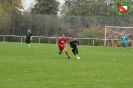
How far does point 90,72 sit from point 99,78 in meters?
2.28

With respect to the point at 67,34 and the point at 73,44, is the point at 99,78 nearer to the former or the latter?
the point at 73,44

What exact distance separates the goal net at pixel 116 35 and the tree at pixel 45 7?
22.6 meters

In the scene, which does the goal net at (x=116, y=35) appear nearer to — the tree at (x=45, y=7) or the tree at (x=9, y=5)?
the tree at (x=9, y=5)

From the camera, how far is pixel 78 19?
57938 millimetres

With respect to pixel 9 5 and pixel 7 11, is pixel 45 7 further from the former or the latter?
pixel 7 11

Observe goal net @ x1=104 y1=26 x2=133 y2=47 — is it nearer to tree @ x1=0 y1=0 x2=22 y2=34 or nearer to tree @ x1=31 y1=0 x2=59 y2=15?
tree @ x1=0 y1=0 x2=22 y2=34

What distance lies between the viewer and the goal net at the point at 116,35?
51.0 meters

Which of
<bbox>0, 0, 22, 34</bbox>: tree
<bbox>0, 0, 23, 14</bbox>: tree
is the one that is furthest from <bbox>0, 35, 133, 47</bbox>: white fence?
A: <bbox>0, 0, 23, 14</bbox>: tree

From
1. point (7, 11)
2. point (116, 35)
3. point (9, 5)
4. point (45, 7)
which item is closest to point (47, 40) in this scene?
point (116, 35)

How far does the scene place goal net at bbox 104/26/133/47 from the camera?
167ft

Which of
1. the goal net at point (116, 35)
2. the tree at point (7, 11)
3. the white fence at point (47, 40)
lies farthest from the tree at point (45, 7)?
the goal net at point (116, 35)

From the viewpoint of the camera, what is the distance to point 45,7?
74.2m

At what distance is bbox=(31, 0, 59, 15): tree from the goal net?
889 inches

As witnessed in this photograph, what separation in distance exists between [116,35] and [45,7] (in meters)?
24.9
